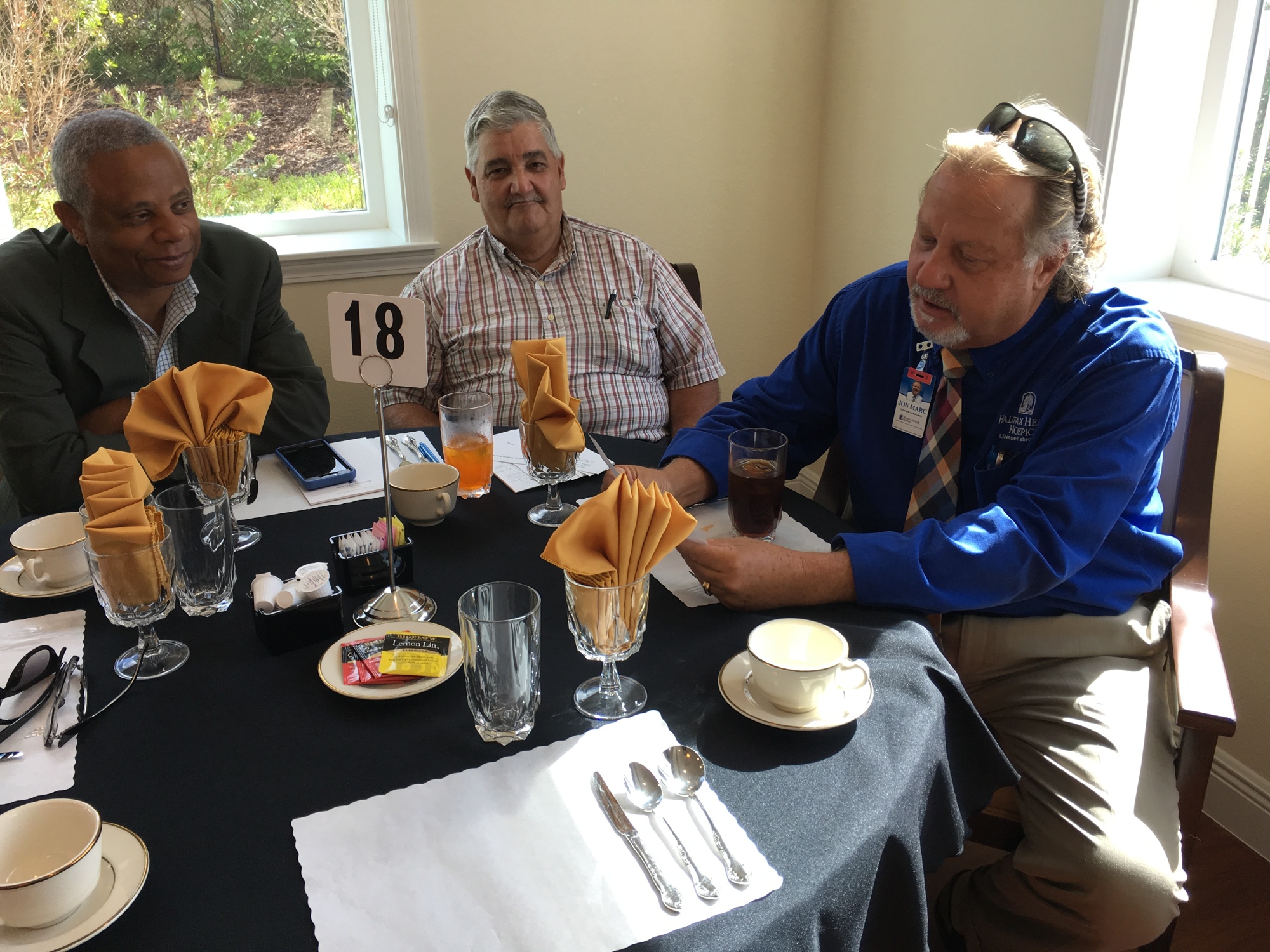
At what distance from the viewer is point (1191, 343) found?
207cm

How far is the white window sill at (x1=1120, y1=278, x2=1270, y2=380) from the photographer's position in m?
1.92

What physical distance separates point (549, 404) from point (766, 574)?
43 centimetres

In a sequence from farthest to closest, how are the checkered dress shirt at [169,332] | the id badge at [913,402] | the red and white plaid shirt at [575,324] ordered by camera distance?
the red and white plaid shirt at [575,324], the checkered dress shirt at [169,332], the id badge at [913,402]

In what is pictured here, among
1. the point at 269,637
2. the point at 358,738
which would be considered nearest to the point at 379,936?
the point at 358,738

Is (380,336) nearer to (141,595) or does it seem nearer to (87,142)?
(141,595)

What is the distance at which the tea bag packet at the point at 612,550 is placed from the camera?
983 mm

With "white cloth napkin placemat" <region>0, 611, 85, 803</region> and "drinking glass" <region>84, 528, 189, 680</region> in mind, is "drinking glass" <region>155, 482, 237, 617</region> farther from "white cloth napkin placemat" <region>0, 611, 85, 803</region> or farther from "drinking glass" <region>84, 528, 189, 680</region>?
"white cloth napkin placemat" <region>0, 611, 85, 803</region>

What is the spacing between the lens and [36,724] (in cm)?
103

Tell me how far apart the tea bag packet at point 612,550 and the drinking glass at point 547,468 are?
414mm

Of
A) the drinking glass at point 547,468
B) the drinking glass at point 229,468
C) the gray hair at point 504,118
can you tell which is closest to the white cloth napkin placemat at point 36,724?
the drinking glass at point 229,468

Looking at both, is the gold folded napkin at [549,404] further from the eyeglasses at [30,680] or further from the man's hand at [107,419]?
the man's hand at [107,419]

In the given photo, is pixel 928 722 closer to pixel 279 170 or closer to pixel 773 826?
pixel 773 826

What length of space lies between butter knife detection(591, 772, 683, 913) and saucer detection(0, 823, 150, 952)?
41cm

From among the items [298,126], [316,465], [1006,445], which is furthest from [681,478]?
Result: [298,126]
